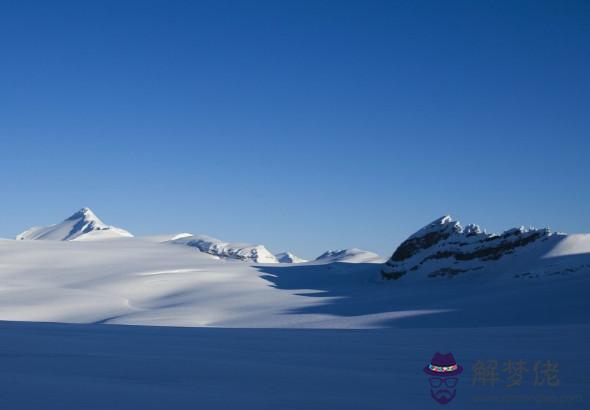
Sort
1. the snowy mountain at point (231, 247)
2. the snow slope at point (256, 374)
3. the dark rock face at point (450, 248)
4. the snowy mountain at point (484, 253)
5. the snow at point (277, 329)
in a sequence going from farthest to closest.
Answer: the snowy mountain at point (231, 247), the dark rock face at point (450, 248), the snowy mountain at point (484, 253), the snow at point (277, 329), the snow slope at point (256, 374)

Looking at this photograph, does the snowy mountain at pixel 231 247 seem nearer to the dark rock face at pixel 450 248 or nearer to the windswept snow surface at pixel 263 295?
the windswept snow surface at pixel 263 295

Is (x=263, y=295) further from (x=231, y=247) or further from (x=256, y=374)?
(x=231, y=247)

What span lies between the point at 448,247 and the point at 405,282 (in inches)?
216

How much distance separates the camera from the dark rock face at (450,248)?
39.5 metres

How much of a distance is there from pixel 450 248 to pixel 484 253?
3.27 meters

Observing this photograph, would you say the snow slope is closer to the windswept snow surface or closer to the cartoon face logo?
the cartoon face logo

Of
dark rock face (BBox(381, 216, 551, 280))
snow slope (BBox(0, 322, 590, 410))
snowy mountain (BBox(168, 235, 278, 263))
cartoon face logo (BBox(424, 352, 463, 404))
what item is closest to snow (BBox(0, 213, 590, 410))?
snow slope (BBox(0, 322, 590, 410))

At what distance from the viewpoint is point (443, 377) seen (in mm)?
5699

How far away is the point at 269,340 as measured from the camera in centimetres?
869

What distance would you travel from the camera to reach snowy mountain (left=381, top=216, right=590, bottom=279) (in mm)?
33469

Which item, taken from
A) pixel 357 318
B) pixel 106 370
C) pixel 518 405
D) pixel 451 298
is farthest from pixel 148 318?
pixel 518 405

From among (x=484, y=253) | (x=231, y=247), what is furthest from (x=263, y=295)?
(x=231, y=247)

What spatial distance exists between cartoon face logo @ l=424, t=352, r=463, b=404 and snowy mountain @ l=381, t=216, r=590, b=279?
2750cm

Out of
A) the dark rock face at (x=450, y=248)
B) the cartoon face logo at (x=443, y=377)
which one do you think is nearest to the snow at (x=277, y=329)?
the cartoon face logo at (x=443, y=377)
